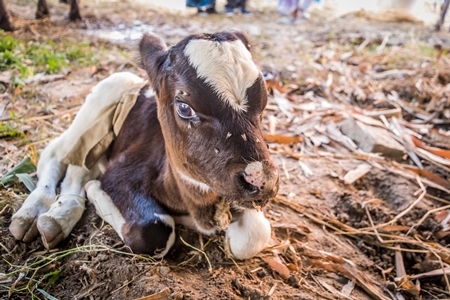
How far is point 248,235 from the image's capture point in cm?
273

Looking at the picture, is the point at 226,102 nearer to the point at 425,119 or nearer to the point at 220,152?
the point at 220,152

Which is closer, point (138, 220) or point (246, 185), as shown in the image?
point (246, 185)

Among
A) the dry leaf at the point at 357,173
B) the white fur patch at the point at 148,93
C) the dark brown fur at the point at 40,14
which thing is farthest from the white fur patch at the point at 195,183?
the dark brown fur at the point at 40,14

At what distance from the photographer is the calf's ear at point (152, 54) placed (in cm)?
262

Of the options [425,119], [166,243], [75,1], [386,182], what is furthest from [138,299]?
[75,1]

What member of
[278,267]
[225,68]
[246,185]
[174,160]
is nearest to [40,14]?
[174,160]

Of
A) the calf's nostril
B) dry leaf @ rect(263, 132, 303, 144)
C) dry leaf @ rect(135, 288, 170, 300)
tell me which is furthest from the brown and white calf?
dry leaf @ rect(263, 132, 303, 144)

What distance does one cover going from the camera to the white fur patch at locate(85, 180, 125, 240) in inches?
113

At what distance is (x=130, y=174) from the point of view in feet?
9.93

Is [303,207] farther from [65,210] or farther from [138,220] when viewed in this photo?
[65,210]

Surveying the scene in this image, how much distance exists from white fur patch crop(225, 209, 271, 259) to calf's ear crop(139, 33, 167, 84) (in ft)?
3.82

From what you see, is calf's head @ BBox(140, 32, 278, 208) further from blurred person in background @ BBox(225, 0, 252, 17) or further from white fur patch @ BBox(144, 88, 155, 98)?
blurred person in background @ BBox(225, 0, 252, 17)

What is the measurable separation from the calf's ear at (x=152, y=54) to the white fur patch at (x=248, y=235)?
116 centimetres

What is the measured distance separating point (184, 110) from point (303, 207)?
1.76 m
